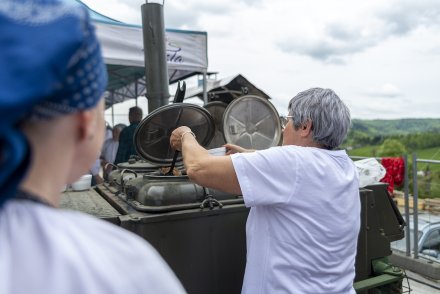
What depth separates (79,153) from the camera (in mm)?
781

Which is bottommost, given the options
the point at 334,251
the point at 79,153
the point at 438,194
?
the point at 438,194

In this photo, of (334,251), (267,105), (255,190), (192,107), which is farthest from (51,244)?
(267,105)

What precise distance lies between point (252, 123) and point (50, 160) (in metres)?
2.58

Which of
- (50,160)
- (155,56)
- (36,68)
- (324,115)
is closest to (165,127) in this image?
(324,115)

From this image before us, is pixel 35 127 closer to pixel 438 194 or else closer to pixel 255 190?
pixel 255 190

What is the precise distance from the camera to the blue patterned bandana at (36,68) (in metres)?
0.58

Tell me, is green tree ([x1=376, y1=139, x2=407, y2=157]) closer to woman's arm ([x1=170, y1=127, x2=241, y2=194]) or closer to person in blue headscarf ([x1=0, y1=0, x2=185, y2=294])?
woman's arm ([x1=170, y1=127, x2=241, y2=194])

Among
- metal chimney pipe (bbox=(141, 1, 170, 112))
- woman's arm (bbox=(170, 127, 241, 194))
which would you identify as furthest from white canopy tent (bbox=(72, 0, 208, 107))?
woman's arm (bbox=(170, 127, 241, 194))

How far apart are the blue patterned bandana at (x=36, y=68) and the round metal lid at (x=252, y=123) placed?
2411 mm

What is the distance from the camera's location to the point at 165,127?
2713 mm

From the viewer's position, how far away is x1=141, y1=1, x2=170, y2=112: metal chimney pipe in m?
3.86

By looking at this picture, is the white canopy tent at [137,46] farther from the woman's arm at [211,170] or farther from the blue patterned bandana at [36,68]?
the blue patterned bandana at [36,68]

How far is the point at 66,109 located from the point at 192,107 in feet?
6.19

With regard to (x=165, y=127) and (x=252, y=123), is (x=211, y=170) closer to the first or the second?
(x=165, y=127)
